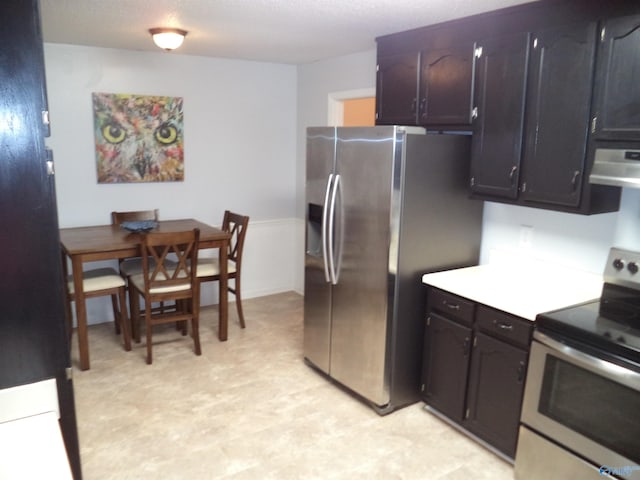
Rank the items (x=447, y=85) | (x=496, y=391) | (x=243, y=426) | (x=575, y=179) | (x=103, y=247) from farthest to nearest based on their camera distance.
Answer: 1. (x=103, y=247)
2. (x=447, y=85)
3. (x=243, y=426)
4. (x=496, y=391)
5. (x=575, y=179)

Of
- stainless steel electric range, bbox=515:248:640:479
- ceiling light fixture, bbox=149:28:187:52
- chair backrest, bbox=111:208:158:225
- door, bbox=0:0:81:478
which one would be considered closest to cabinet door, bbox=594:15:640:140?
stainless steel electric range, bbox=515:248:640:479

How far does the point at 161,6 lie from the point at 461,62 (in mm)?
1718

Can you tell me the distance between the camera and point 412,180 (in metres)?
2.72

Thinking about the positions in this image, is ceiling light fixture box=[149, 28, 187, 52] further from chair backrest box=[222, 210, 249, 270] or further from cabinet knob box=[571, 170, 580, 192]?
cabinet knob box=[571, 170, 580, 192]

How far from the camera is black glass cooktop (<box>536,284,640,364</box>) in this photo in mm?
1935

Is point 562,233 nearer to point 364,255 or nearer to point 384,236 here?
point 384,236

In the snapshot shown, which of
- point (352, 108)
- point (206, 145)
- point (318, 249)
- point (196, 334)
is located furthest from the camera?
point (352, 108)

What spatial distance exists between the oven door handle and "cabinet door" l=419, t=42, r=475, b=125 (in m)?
1.31

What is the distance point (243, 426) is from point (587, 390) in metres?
1.79

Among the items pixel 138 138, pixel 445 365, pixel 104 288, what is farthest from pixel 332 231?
pixel 138 138

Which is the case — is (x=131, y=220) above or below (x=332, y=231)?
below

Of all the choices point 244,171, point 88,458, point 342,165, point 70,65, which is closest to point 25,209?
point 88,458

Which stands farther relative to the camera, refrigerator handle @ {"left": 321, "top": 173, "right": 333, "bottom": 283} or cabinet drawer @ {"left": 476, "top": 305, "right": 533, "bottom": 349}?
refrigerator handle @ {"left": 321, "top": 173, "right": 333, "bottom": 283}

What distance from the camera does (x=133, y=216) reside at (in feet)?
13.8
